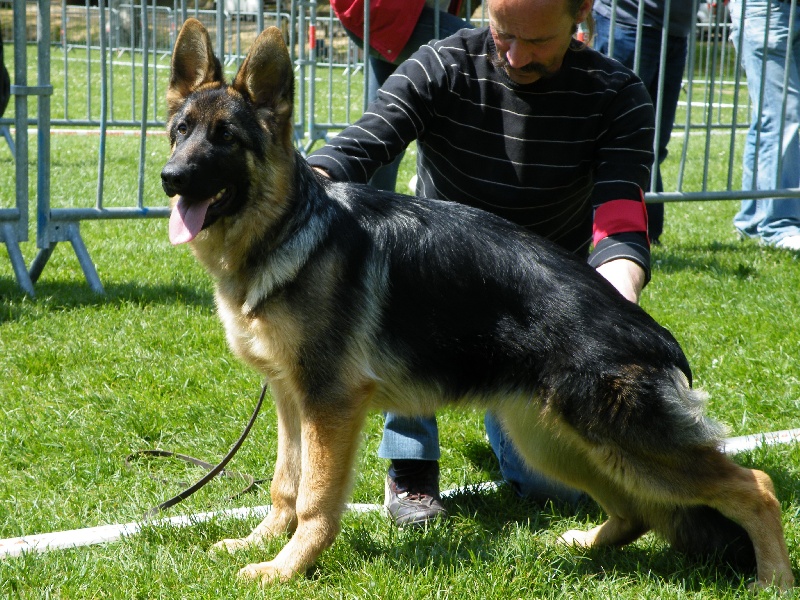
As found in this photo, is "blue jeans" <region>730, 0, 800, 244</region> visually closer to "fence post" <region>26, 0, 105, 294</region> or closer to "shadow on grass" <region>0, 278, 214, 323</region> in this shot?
"shadow on grass" <region>0, 278, 214, 323</region>

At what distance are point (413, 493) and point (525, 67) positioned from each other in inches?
63.9

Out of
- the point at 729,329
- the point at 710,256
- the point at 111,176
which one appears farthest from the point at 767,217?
the point at 111,176

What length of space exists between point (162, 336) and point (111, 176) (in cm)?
480

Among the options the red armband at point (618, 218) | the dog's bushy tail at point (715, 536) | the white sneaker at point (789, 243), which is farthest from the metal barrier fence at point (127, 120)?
the dog's bushy tail at point (715, 536)

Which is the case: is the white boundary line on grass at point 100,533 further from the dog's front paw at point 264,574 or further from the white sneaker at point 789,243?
the white sneaker at point 789,243

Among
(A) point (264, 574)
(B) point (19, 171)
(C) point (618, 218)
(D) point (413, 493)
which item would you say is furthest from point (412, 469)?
(B) point (19, 171)

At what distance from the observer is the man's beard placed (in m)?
3.24

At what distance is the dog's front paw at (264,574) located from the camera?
2.75m

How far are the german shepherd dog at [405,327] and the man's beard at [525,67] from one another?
674 mm

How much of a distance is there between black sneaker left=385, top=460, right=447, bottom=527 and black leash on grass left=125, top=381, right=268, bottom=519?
1.78 feet

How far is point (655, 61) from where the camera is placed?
6.95m

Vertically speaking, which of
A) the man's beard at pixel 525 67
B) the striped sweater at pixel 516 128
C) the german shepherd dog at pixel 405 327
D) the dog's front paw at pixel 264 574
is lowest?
the dog's front paw at pixel 264 574

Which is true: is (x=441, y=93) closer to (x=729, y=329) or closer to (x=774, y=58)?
(x=729, y=329)

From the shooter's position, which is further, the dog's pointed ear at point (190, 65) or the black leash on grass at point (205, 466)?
the black leash on grass at point (205, 466)
